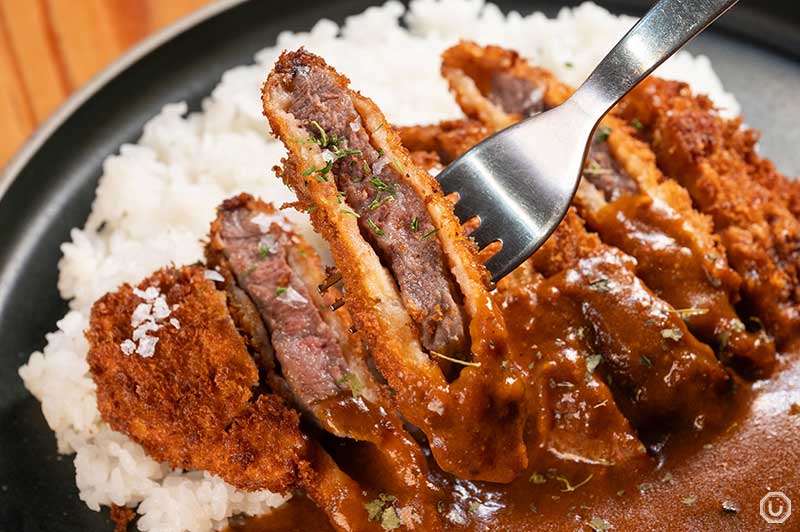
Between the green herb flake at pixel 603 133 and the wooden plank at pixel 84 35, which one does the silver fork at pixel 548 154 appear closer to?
the green herb flake at pixel 603 133

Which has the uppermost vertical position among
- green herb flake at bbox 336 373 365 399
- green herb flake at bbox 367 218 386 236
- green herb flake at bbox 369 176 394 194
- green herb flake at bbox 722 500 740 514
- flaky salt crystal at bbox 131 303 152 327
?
green herb flake at bbox 369 176 394 194

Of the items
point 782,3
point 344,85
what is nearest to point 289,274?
point 344,85

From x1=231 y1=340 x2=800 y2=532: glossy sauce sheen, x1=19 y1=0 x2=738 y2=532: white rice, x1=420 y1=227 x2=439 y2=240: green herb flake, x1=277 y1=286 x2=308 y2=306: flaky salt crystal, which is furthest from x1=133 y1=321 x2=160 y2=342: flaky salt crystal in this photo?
x1=420 y1=227 x2=439 y2=240: green herb flake

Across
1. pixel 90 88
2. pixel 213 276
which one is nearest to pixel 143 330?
pixel 213 276

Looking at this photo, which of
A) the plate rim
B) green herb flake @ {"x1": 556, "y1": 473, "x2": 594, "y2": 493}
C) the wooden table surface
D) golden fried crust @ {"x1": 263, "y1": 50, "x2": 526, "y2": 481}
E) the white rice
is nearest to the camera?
golden fried crust @ {"x1": 263, "y1": 50, "x2": 526, "y2": 481}

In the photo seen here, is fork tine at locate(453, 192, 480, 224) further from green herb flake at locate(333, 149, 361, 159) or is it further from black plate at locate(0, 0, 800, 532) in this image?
black plate at locate(0, 0, 800, 532)

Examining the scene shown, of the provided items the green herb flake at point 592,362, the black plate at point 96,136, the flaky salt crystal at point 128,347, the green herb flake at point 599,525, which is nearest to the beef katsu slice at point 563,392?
the green herb flake at point 592,362

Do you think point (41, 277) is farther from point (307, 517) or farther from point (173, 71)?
point (307, 517)
